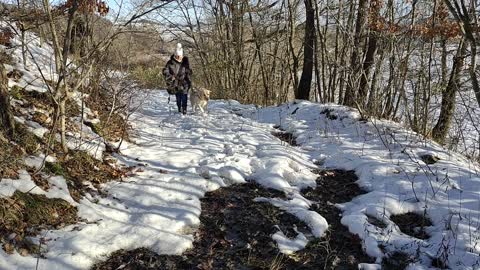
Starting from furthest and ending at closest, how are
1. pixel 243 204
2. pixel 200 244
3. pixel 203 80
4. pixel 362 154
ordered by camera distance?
1. pixel 203 80
2. pixel 362 154
3. pixel 243 204
4. pixel 200 244

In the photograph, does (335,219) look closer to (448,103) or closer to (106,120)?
(106,120)

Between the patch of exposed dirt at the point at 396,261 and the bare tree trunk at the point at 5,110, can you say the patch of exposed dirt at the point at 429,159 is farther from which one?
the bare tree trunk at the point at 5,110

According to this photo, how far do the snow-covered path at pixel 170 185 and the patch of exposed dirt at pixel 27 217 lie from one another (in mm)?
99

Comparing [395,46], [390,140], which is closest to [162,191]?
[390,140]

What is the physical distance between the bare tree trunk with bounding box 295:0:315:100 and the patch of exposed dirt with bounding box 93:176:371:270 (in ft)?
23.5

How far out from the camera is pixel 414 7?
9.04 meters

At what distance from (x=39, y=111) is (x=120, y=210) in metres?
2.26

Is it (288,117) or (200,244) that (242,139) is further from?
(200,244)

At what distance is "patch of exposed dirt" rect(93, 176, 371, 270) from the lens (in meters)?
3.47

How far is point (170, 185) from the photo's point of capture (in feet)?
16.0

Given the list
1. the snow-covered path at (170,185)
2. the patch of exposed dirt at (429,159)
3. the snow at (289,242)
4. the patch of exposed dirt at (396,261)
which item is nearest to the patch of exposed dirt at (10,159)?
the snow-covered path at (170,185)

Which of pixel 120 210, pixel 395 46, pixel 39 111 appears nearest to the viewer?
pixel 120 210

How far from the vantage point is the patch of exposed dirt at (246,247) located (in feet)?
11.4

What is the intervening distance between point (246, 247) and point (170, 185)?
4.89ft
